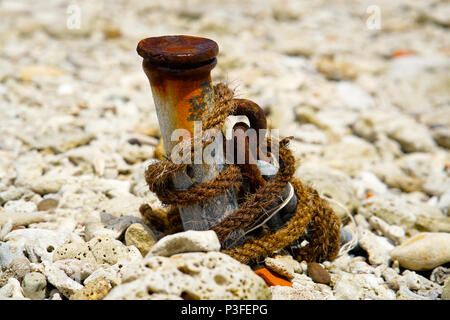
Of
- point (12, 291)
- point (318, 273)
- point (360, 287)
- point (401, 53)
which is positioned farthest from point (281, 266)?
point (401, 53)

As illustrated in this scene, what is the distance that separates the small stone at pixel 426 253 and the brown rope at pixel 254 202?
1.69 feet

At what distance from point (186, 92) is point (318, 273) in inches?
53.9

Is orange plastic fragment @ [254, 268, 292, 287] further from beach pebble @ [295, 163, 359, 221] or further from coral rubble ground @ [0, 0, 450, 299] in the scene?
beach pebble @ [295, 163, 359, 221]

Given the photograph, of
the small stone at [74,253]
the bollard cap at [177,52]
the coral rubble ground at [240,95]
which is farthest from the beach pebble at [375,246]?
the small stone at [74,253]

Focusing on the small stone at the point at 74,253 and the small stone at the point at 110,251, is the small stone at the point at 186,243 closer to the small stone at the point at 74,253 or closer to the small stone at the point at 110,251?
the small stone at the point at 110,251

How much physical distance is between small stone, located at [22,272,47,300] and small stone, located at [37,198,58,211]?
984 mm

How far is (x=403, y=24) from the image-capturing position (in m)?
9.96

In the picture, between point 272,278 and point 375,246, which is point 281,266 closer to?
point 272,278

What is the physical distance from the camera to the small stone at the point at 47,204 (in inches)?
135

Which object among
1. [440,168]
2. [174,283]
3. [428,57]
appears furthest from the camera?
[428,57]

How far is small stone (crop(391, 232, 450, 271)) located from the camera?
2.97m
